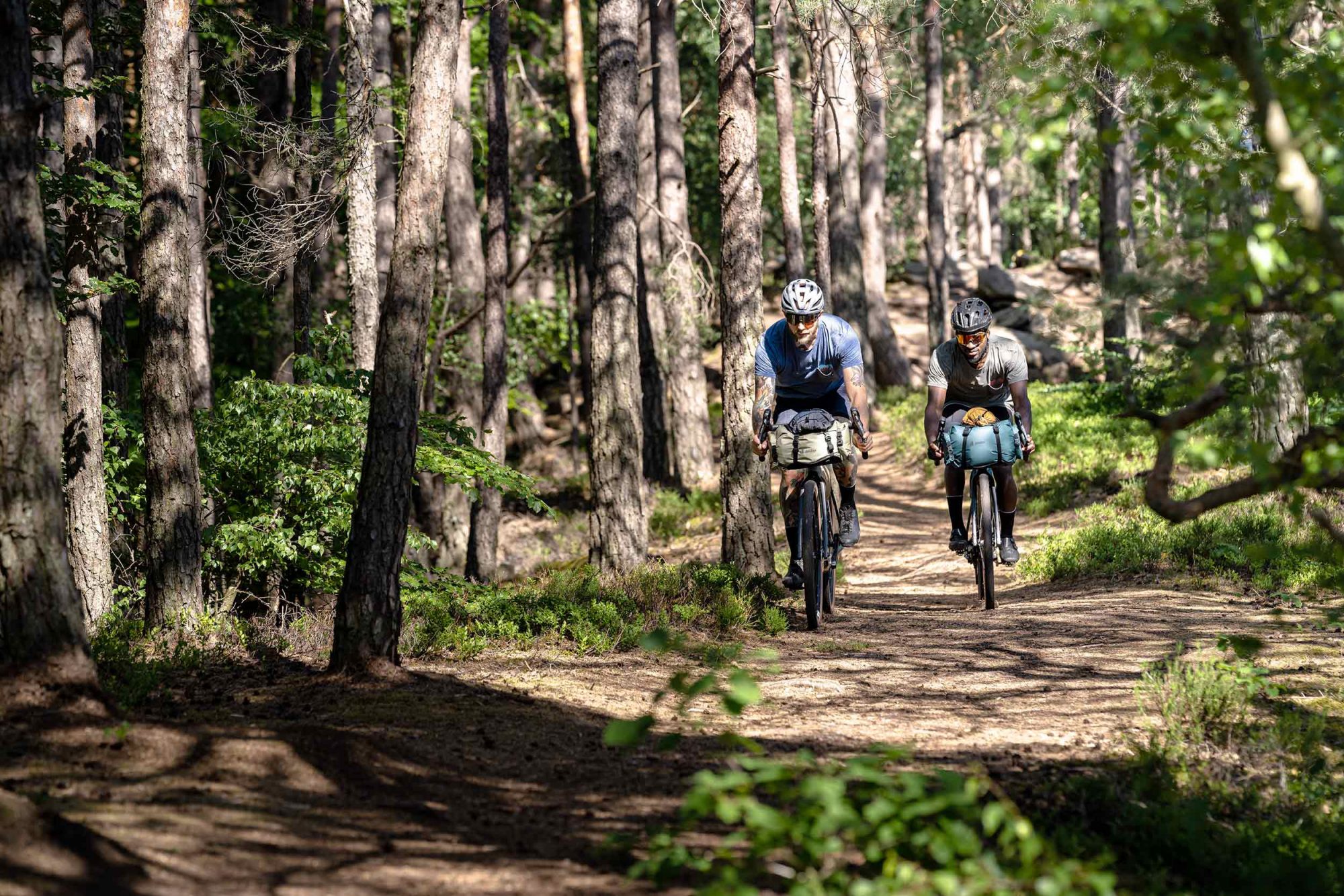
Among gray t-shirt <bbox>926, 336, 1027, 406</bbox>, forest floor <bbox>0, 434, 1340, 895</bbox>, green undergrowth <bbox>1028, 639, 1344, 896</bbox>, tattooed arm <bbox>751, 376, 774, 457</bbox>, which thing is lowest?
green undergrowth <bbox>1028, 639, 1344, 896</bbox>

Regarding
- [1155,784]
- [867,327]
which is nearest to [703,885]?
[1155,784]

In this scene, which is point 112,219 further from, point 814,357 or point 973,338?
point 973,338

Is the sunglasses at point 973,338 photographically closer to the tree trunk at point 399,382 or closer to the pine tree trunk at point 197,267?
the tree trunk at point 399,382

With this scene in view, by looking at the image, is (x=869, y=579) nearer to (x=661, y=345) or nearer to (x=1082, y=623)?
(x=1082, y=623)

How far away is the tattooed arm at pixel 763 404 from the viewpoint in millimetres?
9180

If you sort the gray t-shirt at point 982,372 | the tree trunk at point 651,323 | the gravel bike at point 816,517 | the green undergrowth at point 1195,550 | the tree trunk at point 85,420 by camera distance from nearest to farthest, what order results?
the gravel bike at point 816,517 < the gray t-shirt at point 982,372 < the green undergrowth at point 1195,550 < the tree trunk at point 85,420 < the tree trunk at point 651,323

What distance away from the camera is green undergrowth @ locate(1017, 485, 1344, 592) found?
10.4 metres

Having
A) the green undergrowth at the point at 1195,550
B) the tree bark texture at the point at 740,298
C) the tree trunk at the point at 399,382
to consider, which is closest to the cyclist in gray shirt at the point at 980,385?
the tree bark texture at the point at 740,298

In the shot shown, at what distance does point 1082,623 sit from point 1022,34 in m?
5.69

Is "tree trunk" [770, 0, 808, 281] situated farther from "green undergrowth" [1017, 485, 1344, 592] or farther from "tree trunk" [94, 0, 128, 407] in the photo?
"tree trunk" [94, 0, 128, 407]

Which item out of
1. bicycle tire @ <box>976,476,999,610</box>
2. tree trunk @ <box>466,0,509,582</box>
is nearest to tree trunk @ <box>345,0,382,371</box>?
tree trunk @ <box>466,0,509,582</box>

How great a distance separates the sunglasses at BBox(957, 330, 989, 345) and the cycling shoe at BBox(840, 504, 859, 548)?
1633 mm

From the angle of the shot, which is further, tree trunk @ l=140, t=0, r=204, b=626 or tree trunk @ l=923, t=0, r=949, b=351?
tree trunk @ l=923, t=0, r=949, b=351

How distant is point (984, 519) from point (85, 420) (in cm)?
773
